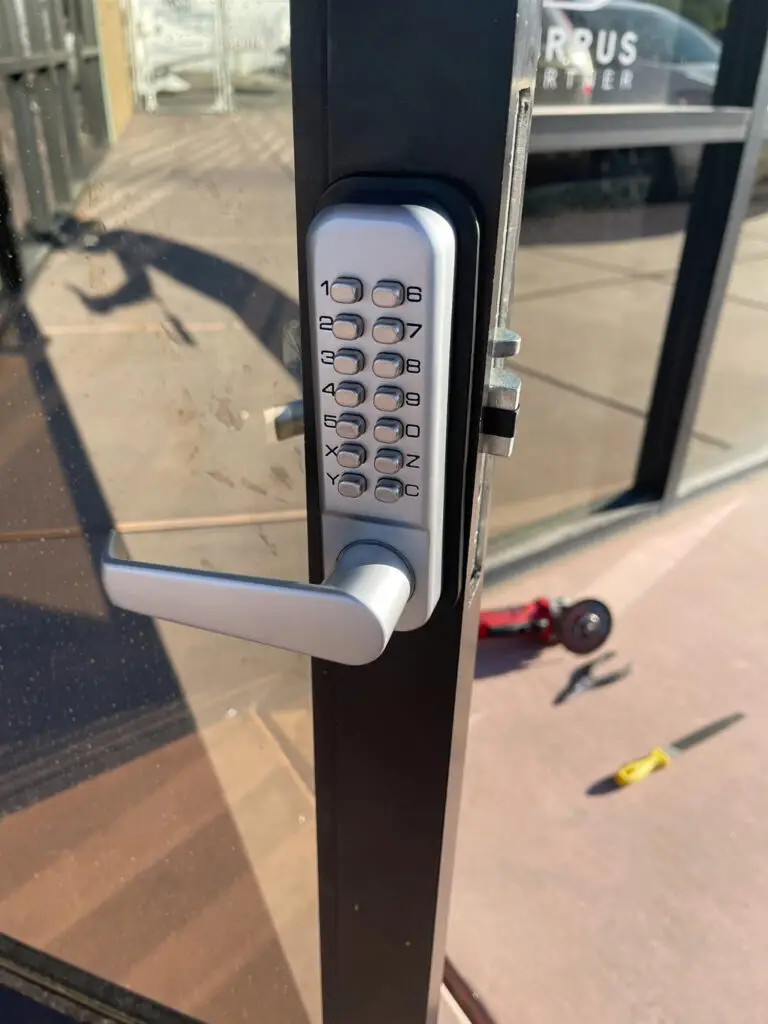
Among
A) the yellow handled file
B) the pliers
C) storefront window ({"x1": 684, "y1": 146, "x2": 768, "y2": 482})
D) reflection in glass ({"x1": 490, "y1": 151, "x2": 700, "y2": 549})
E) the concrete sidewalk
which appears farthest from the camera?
storefront window ({"x1": 684, "y1": 146, "x2": 768, "y2": 482})

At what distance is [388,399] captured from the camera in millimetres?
419

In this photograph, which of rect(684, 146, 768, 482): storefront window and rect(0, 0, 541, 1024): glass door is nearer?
rect(0, 0, 541, 1024): glass door

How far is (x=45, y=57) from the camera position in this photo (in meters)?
0.61

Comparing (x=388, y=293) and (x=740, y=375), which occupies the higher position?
(x=388, y=293)

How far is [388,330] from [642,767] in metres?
1.26

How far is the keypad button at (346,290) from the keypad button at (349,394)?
4cm

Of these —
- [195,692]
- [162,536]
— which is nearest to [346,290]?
[162,536]

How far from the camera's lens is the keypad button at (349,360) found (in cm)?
42

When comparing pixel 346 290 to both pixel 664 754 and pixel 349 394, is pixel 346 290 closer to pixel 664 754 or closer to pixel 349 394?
pixel 349 394

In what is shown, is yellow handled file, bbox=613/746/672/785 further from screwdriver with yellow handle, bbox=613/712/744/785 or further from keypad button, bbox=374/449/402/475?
keypad button, bbox=374/449/402/475

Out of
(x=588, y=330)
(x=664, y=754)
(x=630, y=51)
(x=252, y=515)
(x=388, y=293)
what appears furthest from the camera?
(x=588, y=330)

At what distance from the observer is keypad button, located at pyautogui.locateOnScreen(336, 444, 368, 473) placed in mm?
446

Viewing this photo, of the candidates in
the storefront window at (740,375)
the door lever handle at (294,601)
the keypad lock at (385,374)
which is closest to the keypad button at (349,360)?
the keypad lock at (385,374)

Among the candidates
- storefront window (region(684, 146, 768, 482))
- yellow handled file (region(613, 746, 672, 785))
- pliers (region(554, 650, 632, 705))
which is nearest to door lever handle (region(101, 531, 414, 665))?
yellow handled file (region(613, 746, 672, 785))
